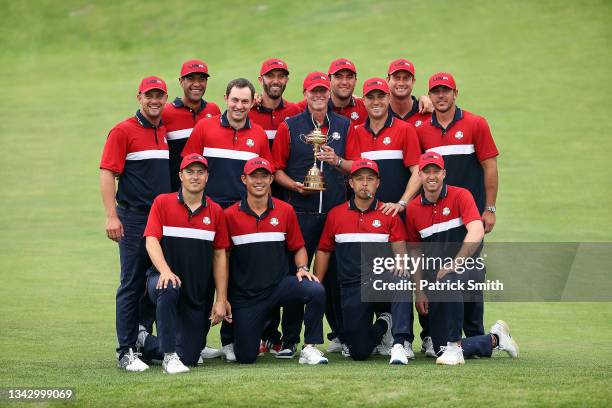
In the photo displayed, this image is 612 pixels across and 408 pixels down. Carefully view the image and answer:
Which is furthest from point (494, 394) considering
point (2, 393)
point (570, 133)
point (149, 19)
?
point (149, 19)

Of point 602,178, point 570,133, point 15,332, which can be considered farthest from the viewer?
point 570,133

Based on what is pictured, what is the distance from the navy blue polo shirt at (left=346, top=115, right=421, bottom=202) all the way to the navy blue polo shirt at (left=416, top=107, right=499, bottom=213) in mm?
177

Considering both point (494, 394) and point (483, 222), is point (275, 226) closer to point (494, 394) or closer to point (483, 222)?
point (483, 222)

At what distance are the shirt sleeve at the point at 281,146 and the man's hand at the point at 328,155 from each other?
0.42m

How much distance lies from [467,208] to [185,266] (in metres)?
2.26

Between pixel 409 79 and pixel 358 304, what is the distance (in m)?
2.05

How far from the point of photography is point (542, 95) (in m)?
A: 23.4

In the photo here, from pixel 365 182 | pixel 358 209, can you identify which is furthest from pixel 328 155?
pixel 358 209

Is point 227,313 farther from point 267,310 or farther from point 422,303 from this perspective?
point 422,303

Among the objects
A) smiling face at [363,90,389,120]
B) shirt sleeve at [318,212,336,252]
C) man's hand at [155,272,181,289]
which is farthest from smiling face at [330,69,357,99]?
man's hand at [155,272,181,289]

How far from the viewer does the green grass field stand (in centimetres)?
765

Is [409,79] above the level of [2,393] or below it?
above

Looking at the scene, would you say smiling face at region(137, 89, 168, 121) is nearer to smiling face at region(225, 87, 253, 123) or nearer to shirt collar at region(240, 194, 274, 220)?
smiling face at region(225, 87, 253, 123)

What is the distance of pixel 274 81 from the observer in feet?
32.0
